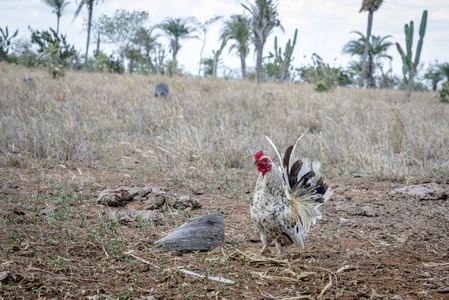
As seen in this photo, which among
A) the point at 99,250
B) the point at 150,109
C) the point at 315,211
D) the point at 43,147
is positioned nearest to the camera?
the point at 99,250

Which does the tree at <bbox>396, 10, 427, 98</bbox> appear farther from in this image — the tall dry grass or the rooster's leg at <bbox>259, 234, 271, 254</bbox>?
the rooster's leg at <bbox>259, 234, 271, 254</bbox>

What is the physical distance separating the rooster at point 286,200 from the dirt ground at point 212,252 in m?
0.20

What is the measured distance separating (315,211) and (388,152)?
130 inches

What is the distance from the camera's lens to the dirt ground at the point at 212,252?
2.19 meters

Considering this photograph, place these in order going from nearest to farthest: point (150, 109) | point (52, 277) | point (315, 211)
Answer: point (52, 277), point (315, 211), point (150, 109)

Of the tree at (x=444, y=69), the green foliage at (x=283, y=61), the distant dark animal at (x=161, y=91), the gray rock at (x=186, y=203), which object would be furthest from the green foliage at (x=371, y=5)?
the gray rock at (x=186, y=203)

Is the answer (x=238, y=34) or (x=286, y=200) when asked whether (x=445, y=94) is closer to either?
(x=286, y=200)

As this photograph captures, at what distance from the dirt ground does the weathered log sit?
8 cm

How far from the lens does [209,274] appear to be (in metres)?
2.42

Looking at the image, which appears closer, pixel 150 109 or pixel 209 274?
pixel 209 274

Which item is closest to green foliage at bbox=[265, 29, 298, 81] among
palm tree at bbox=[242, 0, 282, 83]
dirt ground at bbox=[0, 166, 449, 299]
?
palm tree at bbox=[242, 0, 282, 83]

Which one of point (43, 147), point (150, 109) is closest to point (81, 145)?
point (43, 147)

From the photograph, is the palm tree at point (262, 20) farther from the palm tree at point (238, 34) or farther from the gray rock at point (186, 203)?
the gray rock at point (186, 203)

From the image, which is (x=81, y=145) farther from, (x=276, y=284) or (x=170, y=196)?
(x=276, y=284)
